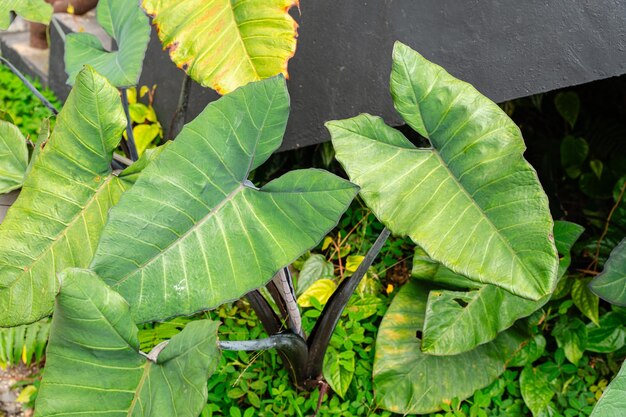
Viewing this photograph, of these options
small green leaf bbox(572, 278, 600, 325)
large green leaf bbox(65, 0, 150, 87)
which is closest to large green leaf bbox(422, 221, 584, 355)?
small green leaf bbox(572, 278, 600, 325)

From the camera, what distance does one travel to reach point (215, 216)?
1278mm

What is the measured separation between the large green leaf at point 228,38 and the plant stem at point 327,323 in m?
0.58

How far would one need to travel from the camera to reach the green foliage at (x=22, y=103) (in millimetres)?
2955

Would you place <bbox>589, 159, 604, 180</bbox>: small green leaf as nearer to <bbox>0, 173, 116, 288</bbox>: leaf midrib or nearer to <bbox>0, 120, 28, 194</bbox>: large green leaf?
<bbox>0, 173, 116, 288</bbox>: leaf midrib

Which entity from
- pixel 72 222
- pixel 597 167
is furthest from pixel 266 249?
pixel 597 167

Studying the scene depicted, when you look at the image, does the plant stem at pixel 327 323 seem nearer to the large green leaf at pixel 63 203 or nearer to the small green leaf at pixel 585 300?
the large green leaf at pixel 63 203

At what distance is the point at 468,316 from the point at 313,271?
600 mm

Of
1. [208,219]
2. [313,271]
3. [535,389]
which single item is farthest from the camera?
[313,271]

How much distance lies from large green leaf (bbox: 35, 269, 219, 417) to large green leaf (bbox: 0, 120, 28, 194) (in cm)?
64

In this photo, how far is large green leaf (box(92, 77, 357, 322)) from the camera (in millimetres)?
1174

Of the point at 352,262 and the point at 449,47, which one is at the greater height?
the point at 449,47

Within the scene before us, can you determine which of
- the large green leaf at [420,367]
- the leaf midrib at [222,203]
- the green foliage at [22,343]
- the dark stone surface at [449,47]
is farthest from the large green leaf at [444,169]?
the green foliage at [22,343]

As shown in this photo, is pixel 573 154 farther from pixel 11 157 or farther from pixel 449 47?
pixel 11 157

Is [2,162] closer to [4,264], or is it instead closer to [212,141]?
[4,264]
